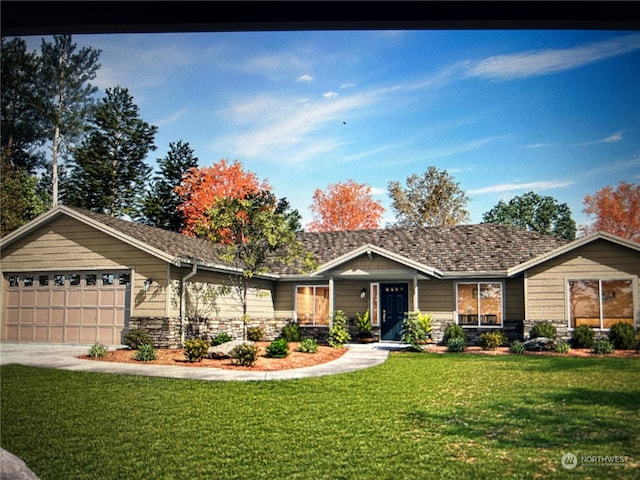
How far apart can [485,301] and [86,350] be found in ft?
22.9

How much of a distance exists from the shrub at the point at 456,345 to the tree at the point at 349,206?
3.73 meters

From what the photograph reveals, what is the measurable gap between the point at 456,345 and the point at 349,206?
14.6 ft

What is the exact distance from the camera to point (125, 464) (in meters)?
3.68

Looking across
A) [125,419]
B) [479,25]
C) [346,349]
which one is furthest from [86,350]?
[346,349]

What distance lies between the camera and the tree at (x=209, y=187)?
443cm

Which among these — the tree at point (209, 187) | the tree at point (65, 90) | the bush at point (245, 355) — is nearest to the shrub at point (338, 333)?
the bush at point (245, 355)

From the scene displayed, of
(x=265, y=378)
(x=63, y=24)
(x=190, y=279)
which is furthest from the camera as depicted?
(x=190, y=279)

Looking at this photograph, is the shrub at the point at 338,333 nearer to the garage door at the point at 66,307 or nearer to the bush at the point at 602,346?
the garage door at the point at 66,307

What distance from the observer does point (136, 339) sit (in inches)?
189

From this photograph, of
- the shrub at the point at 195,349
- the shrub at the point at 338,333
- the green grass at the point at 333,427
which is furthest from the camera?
the shrub at the point at 338,333

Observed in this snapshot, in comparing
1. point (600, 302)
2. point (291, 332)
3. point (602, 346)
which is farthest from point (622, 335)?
point (291, 332)

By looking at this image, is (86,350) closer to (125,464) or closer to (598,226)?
(125,464)

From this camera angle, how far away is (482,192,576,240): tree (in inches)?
155

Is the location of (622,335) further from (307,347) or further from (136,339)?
(307,347)
